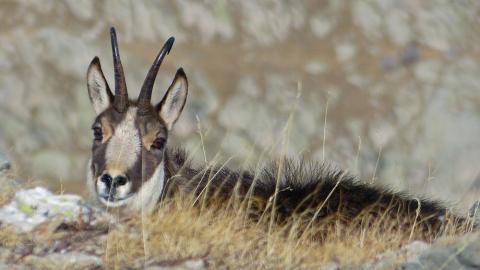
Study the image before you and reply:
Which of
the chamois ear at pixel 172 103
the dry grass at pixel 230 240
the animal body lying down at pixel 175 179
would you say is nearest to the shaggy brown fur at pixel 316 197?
the animal body lying down at pixel 175 179

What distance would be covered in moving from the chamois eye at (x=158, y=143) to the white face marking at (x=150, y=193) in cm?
22

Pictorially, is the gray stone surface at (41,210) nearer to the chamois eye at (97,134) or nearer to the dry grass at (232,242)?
the dry grass at (232,242)

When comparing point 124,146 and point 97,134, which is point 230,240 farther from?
point 97,134

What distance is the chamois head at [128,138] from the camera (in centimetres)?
1077

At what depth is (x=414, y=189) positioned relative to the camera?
1373 cm

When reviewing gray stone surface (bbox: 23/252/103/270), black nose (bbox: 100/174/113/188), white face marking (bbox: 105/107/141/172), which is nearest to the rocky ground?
gray stone surface (bbox: 23/252/103/270)

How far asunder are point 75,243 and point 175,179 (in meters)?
2.45

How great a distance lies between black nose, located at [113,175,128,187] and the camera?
10.7m

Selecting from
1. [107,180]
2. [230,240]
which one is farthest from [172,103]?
[230,240]

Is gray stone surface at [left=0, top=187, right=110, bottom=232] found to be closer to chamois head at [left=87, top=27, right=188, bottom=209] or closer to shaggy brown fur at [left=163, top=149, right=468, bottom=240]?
chamois head at [left=87, top=27, right=188, bottom=209]

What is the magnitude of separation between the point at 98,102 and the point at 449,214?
457 cm

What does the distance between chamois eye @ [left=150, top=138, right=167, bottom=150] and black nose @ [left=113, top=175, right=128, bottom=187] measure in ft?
2.69

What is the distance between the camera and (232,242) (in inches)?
398

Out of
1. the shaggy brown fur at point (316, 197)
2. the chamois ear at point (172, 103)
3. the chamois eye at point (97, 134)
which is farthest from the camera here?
the shaggy brown fur at point (316, 197)
